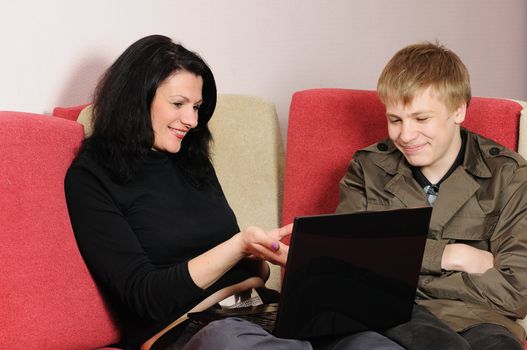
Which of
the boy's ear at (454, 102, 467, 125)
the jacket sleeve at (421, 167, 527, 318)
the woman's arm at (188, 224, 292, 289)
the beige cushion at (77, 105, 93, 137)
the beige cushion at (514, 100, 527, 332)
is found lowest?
the jacket sleeve at (421, 167, 527, 318)

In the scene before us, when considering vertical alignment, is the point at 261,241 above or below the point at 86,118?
below

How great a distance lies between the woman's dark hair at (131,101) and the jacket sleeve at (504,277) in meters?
0.68

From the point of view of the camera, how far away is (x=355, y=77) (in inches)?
113

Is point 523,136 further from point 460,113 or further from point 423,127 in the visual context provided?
point 423,127

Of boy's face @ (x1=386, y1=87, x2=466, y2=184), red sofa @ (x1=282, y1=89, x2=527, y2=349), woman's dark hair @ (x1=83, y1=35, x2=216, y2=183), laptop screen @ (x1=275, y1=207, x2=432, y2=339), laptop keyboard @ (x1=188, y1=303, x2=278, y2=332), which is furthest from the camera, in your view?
red sofa @ (x1=282, y1=89, x2=527, y2=349)

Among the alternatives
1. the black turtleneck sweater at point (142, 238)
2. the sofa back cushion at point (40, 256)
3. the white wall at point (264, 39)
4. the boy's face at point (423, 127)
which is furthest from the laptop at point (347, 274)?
the white wall at point (264, 39)

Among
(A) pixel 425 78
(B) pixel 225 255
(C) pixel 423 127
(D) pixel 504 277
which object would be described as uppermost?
(A) pixel 425 78

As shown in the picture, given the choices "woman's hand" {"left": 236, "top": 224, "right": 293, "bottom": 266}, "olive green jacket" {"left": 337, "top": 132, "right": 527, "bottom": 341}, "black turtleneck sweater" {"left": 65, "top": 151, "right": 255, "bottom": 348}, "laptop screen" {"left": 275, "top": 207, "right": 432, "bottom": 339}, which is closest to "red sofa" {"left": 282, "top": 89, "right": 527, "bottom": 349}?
"olive green jacket" {"left": 337, "top": 132, "right": 527, "bottom": 341}

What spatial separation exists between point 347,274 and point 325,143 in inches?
30.5

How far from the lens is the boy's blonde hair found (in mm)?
1788

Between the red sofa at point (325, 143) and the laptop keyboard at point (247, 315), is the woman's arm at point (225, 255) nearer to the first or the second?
the laptop keyboard at point (247, 315)

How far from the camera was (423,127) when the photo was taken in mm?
1786

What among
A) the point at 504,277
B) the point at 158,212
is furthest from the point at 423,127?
the point at 158,212

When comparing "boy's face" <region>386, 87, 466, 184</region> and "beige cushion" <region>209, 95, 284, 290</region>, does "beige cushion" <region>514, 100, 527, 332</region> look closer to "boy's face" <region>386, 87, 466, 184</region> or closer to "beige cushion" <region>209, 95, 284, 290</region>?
"boy's face" <region>386, 87, 466, 184</region>
